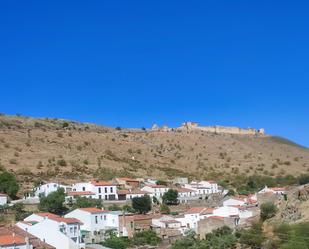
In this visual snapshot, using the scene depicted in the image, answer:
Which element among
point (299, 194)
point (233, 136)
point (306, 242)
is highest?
point (233, 136)

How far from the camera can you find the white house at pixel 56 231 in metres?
41.0

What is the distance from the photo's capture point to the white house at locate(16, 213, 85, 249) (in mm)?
41031

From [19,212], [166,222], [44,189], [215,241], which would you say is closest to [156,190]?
[44,189]

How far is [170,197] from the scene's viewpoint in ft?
209

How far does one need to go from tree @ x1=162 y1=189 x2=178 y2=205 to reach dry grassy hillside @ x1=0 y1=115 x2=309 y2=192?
12.5 m

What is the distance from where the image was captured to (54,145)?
8675 centimetres

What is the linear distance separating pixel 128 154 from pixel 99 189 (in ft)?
104

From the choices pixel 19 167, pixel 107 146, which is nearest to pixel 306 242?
pixel 19 167

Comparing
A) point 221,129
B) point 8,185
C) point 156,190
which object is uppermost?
point 221,129

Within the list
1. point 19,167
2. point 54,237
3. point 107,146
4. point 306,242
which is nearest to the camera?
point 306,242

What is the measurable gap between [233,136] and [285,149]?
13.0 metres

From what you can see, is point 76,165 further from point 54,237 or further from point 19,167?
point 54,237

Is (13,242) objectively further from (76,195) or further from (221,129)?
(221,129)

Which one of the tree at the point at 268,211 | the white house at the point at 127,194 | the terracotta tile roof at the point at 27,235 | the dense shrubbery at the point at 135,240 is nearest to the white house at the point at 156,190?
the white house at the point at 127,194
